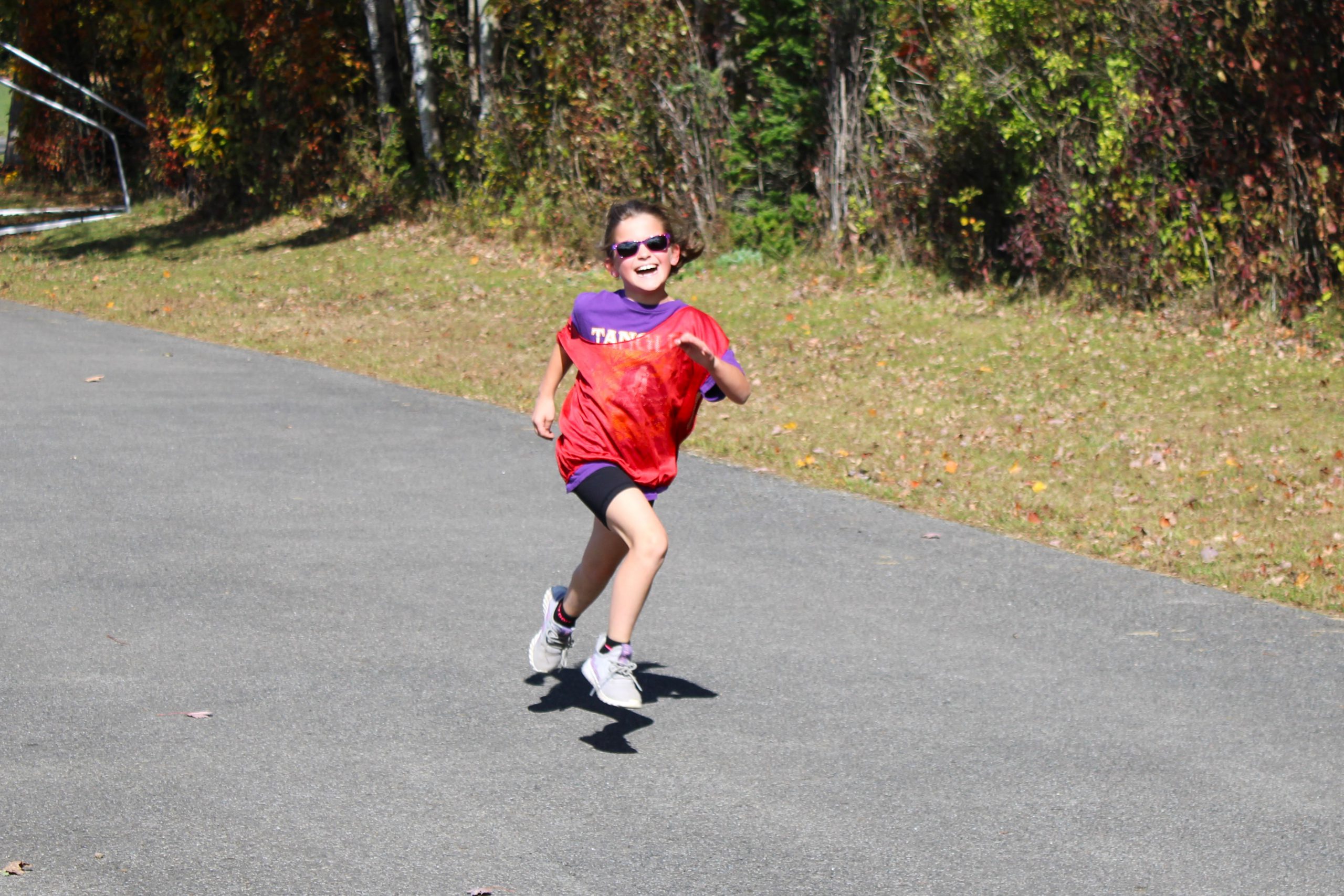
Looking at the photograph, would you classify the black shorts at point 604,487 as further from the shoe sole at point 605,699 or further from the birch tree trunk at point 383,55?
the birch tree trunk at point 383,55

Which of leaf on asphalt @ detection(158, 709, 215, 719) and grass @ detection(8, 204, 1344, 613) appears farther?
grass @ detection(8, 204, 1344, 613)

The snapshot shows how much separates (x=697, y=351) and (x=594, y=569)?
101cm

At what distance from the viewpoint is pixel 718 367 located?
4.72m

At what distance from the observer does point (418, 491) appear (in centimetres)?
916

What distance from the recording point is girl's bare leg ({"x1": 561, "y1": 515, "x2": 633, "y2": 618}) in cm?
518

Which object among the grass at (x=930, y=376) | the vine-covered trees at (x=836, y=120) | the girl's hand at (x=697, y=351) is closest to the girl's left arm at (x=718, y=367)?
the girl's hand at (x=697, y=351)

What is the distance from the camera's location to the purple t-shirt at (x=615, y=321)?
5000 mm

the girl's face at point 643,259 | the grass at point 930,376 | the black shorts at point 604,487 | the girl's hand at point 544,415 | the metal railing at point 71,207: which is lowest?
the grass at point 930,376

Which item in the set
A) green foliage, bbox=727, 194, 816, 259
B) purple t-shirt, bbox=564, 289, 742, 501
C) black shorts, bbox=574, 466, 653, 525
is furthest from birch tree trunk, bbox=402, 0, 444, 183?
black shorts, bbox=574, 466, 653, 525

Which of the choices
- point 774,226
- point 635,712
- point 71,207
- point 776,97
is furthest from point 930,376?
point 71,207

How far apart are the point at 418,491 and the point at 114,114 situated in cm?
2606

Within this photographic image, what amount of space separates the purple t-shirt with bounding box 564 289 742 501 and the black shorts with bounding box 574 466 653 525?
0.08 ft

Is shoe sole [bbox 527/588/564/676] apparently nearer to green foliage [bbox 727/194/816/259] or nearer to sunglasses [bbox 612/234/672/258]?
sunglasses [bbox 612/234/672/258]

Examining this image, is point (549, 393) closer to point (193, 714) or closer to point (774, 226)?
point (193, 714)
